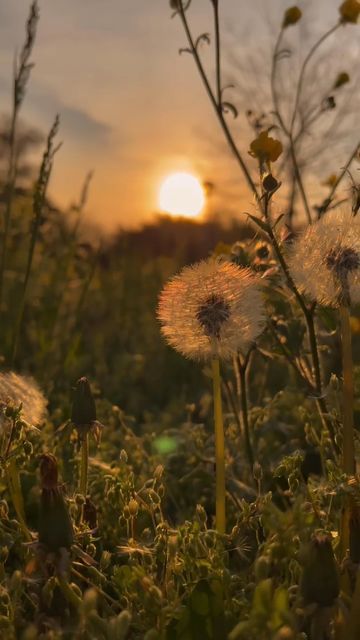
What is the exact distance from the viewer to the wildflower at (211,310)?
5.32ft

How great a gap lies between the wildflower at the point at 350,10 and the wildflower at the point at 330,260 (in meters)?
1.16

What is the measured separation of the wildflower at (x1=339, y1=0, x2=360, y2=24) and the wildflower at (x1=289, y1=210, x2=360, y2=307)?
116 centimetres

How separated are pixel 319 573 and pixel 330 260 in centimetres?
65

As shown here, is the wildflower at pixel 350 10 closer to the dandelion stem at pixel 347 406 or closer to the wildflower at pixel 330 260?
the wildflower at pixel 330 260

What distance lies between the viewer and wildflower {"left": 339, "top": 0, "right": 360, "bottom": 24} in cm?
253

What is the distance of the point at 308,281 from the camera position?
1.62 metres

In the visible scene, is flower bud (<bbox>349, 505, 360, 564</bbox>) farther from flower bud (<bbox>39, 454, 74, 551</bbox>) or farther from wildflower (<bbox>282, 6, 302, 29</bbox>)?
wildflower (<bbox>282, 6, 302, 29</bbox>)

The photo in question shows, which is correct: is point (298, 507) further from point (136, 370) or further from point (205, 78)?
point (136, 370)

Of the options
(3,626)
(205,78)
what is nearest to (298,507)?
(3,626)

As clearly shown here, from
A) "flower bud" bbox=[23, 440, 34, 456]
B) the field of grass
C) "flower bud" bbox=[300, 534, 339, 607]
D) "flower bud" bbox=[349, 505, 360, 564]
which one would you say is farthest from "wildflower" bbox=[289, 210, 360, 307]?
"flower bud" bbox=[23, 440, 34, 456]

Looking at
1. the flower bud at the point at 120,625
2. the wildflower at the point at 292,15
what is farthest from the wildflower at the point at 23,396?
the wildflower at the point at 292,15

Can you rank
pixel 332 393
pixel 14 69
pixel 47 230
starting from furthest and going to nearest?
pixel 47 230
pixel 14 69
pixel 332 393

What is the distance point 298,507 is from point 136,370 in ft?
10.2

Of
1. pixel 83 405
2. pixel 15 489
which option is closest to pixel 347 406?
pixel 83 405
